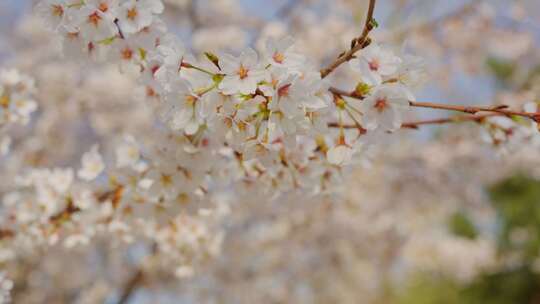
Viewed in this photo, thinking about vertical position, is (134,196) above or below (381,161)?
below

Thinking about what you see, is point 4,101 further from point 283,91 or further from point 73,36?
point 283,91

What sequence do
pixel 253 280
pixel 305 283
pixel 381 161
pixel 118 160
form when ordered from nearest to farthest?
pixel 118 160 → pixel 381 161 → pixel 253 280 → pixel 305 283

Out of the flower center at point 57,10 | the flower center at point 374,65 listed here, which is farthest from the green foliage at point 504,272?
the flower center at point 57,10

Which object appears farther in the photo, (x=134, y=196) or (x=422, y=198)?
(x=422, y=198)

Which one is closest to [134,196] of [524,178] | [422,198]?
[422,198]

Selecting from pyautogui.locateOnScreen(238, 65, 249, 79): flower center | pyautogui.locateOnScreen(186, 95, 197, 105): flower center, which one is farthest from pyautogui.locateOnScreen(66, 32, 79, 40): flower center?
pyautogui.locateOnScreen(238, 65, 249, 79): flower center

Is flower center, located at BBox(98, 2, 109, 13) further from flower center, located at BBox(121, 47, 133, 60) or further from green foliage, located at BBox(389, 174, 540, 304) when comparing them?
green foliage, located at BBox(389, 174, 540, 304)

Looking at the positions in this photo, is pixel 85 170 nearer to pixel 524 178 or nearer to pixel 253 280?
pixel 253 280

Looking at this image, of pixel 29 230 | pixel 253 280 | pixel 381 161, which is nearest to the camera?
pixel 29 230
